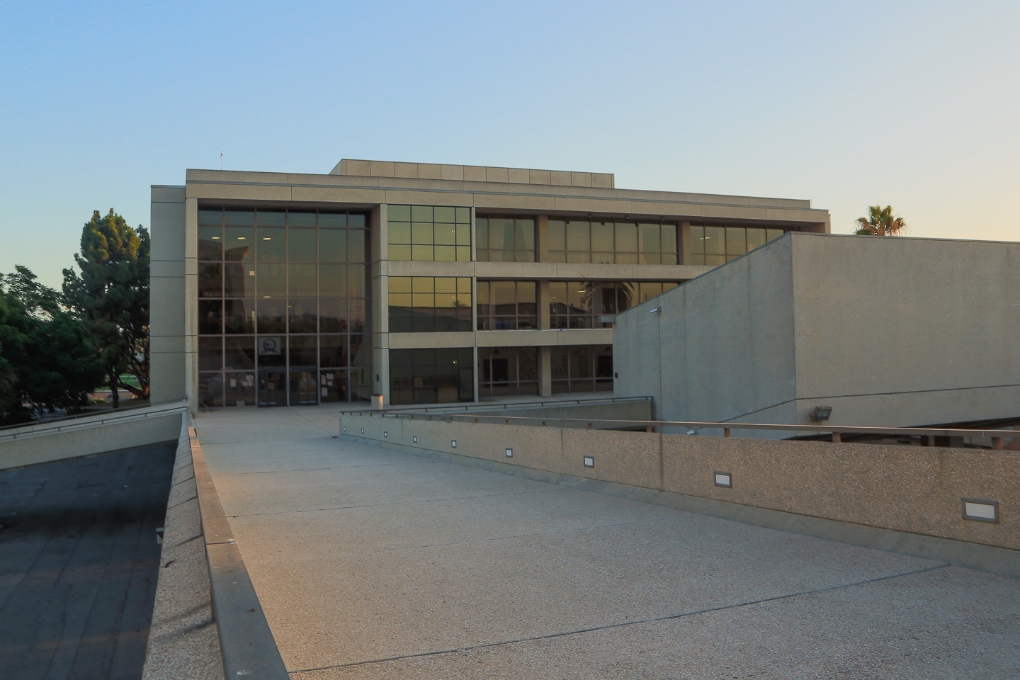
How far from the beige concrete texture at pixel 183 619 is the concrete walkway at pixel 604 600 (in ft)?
1.45

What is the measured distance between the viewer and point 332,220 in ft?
138

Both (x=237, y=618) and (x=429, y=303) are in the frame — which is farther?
(x=429, y=303)

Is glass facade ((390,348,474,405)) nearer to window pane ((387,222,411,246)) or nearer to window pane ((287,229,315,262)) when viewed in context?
window pane ((387,222,411,246))

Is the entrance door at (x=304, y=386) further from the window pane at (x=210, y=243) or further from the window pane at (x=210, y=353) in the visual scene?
the window pane at (x=210, y=243)

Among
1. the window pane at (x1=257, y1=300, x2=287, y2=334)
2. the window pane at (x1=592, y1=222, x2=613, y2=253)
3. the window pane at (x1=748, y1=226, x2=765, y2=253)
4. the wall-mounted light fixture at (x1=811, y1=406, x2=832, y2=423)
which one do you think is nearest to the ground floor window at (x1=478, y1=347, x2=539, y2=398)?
the window pane at (x1=592, y1=222, x2=613, y2=253)

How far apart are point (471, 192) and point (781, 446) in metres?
36.2

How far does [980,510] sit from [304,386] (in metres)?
38.9

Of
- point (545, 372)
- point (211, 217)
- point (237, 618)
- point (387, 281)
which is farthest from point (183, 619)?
point (545, 372)

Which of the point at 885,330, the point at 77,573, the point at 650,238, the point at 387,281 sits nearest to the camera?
the point at 885,330

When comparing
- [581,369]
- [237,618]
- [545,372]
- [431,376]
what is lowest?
[237,618]

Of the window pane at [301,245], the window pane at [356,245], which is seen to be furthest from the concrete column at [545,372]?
the window pane at [301,245]

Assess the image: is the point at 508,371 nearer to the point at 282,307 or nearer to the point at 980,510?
the point at 282,307

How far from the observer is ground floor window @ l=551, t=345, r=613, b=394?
A: 46.0 m

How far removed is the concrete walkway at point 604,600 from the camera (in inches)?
152
